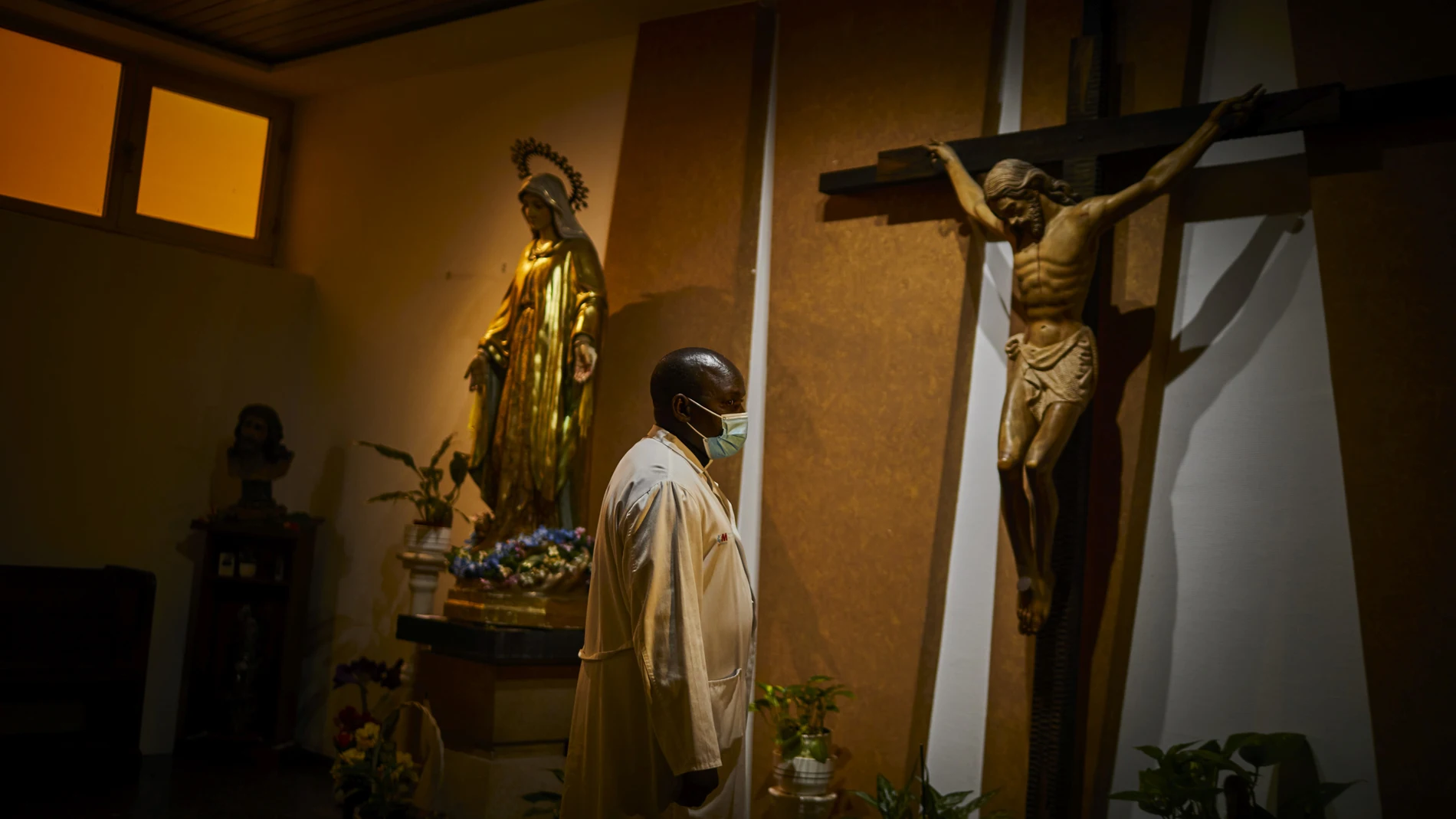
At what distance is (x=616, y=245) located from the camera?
5.30 meters

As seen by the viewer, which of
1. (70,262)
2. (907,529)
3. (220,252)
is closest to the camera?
(907,529)

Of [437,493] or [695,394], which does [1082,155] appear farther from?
[437,493]

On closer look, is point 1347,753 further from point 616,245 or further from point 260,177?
point 260,177

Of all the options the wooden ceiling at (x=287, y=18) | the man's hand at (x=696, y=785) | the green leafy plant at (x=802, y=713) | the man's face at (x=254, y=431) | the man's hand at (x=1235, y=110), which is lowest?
the green leafy plant at (x=802, y=713)

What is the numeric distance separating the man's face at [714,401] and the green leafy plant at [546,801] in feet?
5.80

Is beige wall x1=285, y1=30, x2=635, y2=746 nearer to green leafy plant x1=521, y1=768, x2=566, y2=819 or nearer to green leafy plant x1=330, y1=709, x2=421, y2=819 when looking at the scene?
green leafy plant x1=330, y1=709, x2=421, y2=819

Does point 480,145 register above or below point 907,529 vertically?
above

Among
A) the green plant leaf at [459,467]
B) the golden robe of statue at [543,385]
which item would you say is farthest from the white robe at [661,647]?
the green plant leaf at [459,467]

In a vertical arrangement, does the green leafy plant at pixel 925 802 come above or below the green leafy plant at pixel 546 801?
above

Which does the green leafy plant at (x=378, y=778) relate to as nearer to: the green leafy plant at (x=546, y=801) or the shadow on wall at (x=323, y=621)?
the green leafy plant at (x=546, y=801)

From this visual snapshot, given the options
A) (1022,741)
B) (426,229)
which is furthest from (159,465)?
(1022,741)

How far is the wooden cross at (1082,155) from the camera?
3367 millimetres

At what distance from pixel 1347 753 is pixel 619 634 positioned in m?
2.18

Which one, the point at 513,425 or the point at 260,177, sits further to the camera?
the point at 260,177
